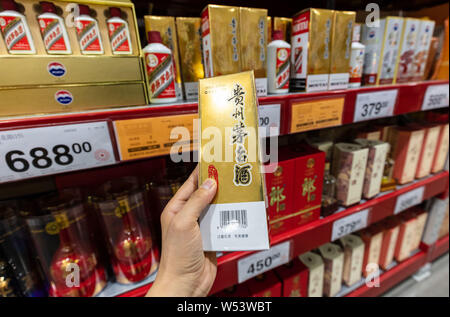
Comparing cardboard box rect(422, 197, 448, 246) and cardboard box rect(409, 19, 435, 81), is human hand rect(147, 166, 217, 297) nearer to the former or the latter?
cardboard box rect(409, 19, 435, 81)

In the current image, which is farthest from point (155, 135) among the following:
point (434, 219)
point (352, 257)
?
point (434, 219)

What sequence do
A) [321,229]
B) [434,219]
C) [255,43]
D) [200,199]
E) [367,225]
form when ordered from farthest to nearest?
1. [434,219]
2. [367,225]
3. [321,229]
4. [255,43]
5. [200,199]

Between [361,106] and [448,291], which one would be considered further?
[448,291]

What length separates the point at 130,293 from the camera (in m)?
0.63

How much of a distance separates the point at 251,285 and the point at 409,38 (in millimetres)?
1216

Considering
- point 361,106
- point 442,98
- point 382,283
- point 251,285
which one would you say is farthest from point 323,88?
point 382,283

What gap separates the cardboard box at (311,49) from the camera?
2.15 feet

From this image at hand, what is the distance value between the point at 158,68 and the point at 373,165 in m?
0.94

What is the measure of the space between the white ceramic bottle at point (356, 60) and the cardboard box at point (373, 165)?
30 cm

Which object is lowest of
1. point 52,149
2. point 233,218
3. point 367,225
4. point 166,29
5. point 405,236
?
point 405,236

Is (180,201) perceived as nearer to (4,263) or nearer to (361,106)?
(4,263)

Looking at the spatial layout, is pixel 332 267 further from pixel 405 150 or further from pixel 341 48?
pixel 341 48

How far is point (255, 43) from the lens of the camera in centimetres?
62

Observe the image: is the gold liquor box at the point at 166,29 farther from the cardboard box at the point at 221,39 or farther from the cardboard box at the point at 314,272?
the cardboard box at the point at 314,272
